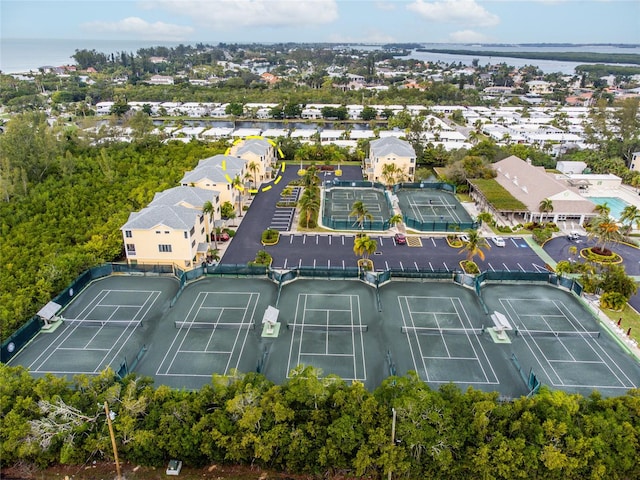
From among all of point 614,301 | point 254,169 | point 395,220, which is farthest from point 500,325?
point 254,169

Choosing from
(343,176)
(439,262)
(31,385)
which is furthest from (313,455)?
(343,176)

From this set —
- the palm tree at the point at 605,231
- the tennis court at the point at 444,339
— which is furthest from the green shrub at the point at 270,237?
Result: the palm tree at the point at 605,231

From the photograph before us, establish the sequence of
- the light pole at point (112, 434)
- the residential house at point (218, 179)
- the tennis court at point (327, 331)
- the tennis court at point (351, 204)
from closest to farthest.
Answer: the light pole at point (112, 434)
the tennis court at point (327, 331)
the tennis court at point (351, 204)
the residential house at point (218, 179)

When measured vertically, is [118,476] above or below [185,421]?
below

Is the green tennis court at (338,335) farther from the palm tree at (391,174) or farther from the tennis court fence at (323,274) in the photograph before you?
the palm tree at (391,174)

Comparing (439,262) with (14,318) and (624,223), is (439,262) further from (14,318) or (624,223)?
(14,318)

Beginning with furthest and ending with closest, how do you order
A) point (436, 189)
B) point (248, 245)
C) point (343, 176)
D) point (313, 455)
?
point (343, 176) < point (436, 189) < point (248, 245) < point (313, 455)
